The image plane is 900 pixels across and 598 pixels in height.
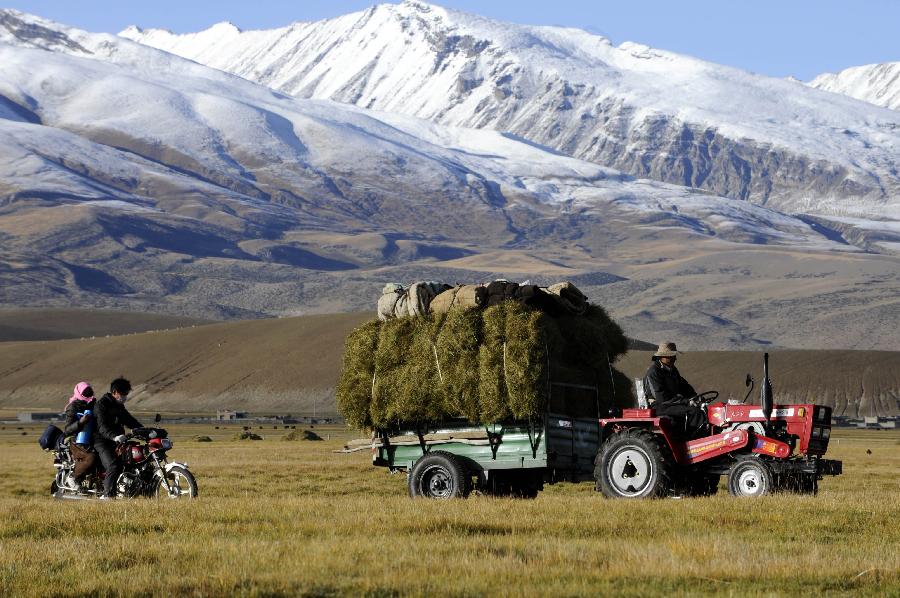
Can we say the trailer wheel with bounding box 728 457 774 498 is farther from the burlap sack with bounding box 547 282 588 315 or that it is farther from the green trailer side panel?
the burlap sack with bounding box 547 282 588 315

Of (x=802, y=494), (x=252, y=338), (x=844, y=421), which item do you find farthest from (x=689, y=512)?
(x=252, y=338)

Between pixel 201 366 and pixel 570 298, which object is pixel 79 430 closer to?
pixel 570 298

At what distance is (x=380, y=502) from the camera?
20141mm

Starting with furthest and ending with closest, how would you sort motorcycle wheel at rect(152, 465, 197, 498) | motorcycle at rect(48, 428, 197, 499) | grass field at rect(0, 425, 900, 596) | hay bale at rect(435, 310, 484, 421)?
hay bale at rect(435, 310, 484, 421) → motorcycle wheel at rect(152, 465, 197, 498) → motorcycle at rect(48, 428, 197, 499) → grass field at rect(0, 425, 900, 596)

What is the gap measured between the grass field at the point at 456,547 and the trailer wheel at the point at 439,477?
0.96m

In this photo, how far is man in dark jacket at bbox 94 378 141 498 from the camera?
66.6ft

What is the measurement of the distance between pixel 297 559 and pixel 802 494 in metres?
8.77

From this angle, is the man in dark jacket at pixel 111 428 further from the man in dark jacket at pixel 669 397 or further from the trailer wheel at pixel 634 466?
the man in dark jacket at pixel 669 397

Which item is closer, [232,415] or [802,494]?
[802,494]

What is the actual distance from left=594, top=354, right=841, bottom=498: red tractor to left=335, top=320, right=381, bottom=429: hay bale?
3.70 meters

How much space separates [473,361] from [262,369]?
13626 centimetres

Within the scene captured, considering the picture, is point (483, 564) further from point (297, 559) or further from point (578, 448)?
point (578, 448)

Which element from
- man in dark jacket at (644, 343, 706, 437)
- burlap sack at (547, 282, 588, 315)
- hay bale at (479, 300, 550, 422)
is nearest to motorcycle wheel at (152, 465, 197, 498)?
hay bale at (479, 300, 550, 422)

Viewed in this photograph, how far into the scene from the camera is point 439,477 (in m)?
21.8
